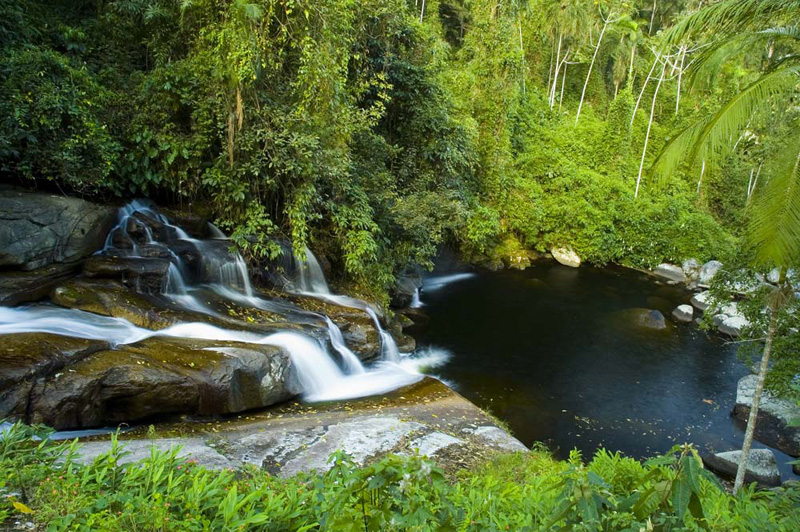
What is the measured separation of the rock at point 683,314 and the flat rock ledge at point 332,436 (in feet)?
39.2

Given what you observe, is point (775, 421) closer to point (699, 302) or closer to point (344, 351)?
point (344, 351)

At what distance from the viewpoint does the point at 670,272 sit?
78.3 feet

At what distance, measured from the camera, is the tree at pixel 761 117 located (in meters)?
6.13

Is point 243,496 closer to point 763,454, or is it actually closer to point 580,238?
point 763,454

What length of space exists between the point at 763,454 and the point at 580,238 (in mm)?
16373

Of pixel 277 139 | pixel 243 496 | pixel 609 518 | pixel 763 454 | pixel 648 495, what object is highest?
pixel 277 139

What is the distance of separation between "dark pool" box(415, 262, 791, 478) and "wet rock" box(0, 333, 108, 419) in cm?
744

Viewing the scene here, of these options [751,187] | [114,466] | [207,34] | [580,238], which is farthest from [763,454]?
[751,187]

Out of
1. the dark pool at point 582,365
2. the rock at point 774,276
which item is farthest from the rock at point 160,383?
the rock at point 774,276

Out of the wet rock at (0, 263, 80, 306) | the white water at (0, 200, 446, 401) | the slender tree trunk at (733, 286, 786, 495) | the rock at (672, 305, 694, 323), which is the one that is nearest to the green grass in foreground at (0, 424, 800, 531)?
the slender tree trunk at (733, 286, 786, 495)

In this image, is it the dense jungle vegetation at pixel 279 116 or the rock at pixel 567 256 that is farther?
the rock at pixel 567 256

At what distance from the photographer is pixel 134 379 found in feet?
23.5

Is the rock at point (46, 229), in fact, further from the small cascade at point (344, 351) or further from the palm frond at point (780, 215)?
the palm frond at point (780, 215)

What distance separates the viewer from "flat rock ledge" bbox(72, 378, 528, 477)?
19.9 ft
